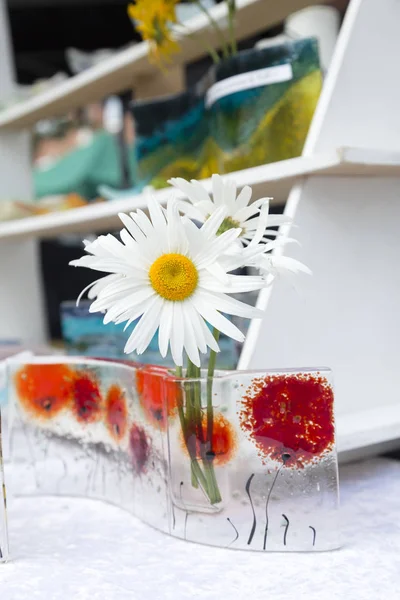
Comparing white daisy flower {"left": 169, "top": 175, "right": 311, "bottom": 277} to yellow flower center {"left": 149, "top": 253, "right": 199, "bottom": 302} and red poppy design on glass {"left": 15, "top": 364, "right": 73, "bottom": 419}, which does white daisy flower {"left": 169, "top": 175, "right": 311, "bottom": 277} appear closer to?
yellow flower center {"left": 149, "top": 253, "right": 199, "bottom": 302}

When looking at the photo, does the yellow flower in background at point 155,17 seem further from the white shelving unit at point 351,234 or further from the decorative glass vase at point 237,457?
the decorative glass vase at point 237,457

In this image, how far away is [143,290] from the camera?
0.46 meters

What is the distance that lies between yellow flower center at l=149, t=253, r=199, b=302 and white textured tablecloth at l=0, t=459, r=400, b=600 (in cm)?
20

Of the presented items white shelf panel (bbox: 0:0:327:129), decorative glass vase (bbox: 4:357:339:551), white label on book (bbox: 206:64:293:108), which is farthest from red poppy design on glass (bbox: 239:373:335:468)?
white shelf panel (bbox: 0:0:327:129)

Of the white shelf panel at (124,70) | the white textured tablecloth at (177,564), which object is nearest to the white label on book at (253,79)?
the white shelf panel at (124,70)

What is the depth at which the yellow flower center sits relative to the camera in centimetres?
45

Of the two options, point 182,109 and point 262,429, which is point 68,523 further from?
point 182,109

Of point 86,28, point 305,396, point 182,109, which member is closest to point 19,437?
point 305,396

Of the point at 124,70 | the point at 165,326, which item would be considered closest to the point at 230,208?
the point at 165,326

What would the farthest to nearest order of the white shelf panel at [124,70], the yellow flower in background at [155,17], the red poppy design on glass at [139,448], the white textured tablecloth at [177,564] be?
the white shelf panel at [124,70] → the yellow flower in background at [155,17] → the red poppy design on glass at [139,448] → the white textured tablecloth at [177,564]

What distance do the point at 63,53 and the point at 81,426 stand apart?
211 cm

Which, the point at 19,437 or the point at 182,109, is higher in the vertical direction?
the point at 182,109

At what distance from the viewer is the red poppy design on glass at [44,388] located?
645mm

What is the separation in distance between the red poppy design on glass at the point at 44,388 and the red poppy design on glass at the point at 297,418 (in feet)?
0.78
